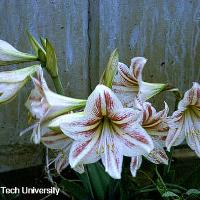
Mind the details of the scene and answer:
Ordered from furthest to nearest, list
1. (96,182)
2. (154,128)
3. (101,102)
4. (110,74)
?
(96,182), (154,128), (110,74), (101,102)

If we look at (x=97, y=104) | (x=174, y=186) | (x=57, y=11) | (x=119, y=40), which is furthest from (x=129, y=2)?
(x=97, y=104)

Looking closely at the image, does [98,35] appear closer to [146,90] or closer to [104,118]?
[146,90]

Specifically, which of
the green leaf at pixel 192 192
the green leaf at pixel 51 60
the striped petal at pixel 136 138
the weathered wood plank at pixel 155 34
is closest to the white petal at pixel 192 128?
the green leaf at pixel 192 192

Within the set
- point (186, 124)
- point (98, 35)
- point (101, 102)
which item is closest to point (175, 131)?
point (186, 124)

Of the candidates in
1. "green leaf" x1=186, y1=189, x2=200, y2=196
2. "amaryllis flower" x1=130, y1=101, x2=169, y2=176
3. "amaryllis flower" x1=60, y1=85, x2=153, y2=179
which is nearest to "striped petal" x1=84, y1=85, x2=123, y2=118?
"amaryllis flower" x1=60, y1=85, x2=153, y2=179

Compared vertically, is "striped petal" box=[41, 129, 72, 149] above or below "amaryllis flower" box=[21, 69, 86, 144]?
below

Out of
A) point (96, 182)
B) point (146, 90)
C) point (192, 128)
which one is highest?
point (146, 90)

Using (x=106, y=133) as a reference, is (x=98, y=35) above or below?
above

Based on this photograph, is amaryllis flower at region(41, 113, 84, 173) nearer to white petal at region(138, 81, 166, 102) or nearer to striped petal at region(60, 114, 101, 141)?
striped petal at region(60, 114, 101, 141)
